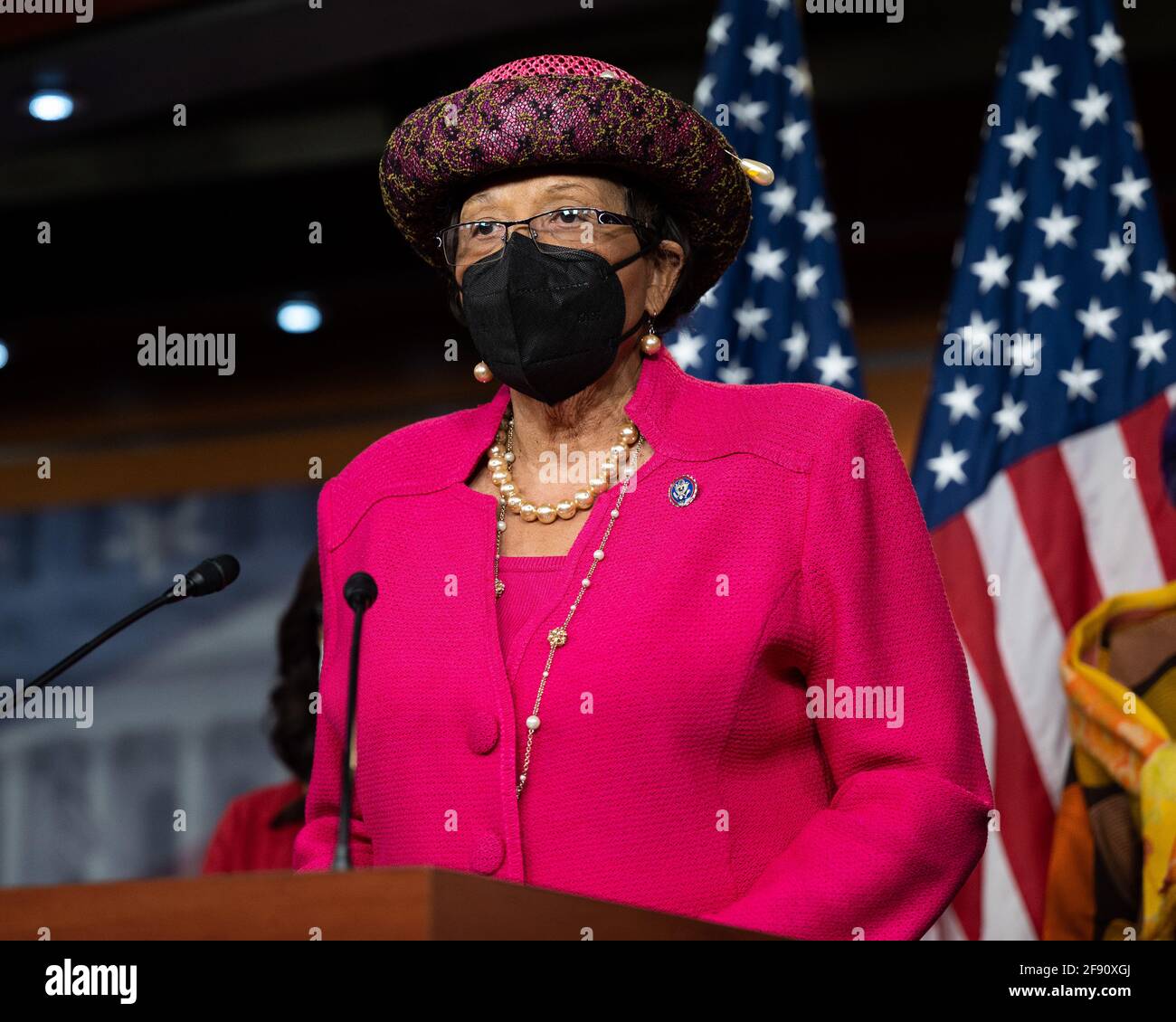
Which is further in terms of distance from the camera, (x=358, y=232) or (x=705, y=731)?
(x=358, y=232)

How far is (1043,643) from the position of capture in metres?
3.33

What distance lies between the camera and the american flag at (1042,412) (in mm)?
3285

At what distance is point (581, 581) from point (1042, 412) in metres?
1.75

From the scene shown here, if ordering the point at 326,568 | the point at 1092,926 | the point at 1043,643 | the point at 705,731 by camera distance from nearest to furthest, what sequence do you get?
the point at 705,731 < the point at 326,568 < the point at 1092,926 < the point at 1043,643

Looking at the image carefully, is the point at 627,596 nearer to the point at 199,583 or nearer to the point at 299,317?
the point at 199,583

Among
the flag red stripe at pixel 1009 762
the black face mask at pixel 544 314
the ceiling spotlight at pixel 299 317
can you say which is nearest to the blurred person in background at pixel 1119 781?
the flag red stripe at pixel 1009 762

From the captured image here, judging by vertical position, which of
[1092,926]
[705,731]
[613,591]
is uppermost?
[613,591]

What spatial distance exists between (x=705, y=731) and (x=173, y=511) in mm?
4504

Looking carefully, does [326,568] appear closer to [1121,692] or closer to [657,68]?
[1121,692]

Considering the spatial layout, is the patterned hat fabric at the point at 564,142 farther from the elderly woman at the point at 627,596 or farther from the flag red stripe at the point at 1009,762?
the flag red stripe at the point at 1009,762

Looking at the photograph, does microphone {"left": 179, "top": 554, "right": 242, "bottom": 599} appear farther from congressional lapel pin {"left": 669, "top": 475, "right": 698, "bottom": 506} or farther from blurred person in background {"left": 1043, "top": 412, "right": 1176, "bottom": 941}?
blurred person in background {"left": 1043, "top": 412, "right": 1176, "bottom": 941}

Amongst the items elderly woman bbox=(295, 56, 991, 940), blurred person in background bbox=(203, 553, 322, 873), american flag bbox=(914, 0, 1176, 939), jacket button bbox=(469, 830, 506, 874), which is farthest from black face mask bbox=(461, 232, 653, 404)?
blurred person in background bbox=(203, 553, 322, 873)

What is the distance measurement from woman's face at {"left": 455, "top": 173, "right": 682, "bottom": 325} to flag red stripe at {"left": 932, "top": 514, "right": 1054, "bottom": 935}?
135 cm

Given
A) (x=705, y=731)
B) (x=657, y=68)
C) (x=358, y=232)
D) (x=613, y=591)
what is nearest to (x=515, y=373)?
(x=613, y=591)
